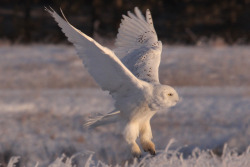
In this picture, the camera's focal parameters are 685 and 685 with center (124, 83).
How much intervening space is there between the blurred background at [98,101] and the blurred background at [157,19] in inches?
4.2

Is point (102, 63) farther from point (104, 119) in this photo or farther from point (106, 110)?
point (106, 110)

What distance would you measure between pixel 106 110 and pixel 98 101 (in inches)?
21.9

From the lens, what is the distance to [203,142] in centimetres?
884

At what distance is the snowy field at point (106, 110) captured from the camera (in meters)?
8.20

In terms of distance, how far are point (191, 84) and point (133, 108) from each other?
28.9 ft

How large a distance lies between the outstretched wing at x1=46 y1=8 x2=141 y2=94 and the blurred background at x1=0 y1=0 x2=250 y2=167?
1.55 feet

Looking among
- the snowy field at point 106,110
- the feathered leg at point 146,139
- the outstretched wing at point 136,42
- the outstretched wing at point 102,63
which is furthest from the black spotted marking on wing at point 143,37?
the feathered leg at point 146,139

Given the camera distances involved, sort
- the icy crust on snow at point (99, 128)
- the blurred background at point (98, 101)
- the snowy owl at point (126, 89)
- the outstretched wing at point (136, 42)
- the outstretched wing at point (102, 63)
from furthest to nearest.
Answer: the blurred background at point (98, 101) → the icy crust on snow at point (99, 128) → the outstretched wing at point (136, 42) → the outstretched wing at point (102, 63) → the snowy owl at point (126, 89)

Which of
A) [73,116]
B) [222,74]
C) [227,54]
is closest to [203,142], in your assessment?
[73,116]

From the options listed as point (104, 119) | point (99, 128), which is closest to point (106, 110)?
point (99, 128)

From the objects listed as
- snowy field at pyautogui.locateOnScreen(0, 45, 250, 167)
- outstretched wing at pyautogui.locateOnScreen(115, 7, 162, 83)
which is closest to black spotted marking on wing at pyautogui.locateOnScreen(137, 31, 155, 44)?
outstretched wing at pyautogui.locateOnScreen(115, 7, 162, 83)

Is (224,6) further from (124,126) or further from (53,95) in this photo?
(124,126)

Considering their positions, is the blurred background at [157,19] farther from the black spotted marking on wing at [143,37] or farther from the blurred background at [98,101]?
the black spotted marking on wing at [143,37]

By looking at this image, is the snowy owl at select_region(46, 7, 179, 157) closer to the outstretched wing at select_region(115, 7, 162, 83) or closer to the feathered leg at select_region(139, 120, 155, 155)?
the feathered leg at select_region(139, 120, 155, 155)
